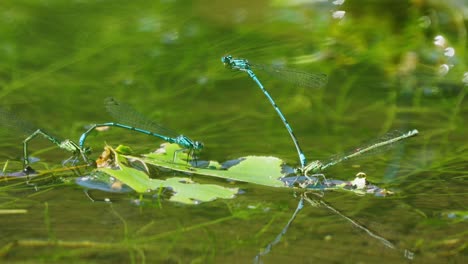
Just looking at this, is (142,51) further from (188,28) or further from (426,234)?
(426,234)

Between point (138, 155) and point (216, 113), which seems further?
point (216, 113)

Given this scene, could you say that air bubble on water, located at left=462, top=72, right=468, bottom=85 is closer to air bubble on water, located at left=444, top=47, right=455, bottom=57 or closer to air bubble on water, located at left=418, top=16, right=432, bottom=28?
air bubble on water, located at left=444, top=47, right=455, bottom=57

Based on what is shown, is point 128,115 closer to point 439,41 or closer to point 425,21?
point 439,41

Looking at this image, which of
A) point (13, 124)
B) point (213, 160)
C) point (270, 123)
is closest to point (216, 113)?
point (270, 123)

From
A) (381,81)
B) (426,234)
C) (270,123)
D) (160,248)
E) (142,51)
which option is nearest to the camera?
(160,248)

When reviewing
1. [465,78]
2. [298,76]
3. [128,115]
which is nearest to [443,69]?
[465,78]

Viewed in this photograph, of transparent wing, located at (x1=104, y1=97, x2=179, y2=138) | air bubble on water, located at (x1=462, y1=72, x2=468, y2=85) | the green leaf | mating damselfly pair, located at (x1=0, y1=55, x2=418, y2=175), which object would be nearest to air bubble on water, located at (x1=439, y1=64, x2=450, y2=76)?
air bubble on water, located at (x1=462, y1=72, x2=468, y2=85)

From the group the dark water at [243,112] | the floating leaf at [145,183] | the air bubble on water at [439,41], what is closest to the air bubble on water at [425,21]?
the dark water at [243,112]

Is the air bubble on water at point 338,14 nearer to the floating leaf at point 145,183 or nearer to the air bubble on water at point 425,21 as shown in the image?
the air bubble on water at point 425,21
